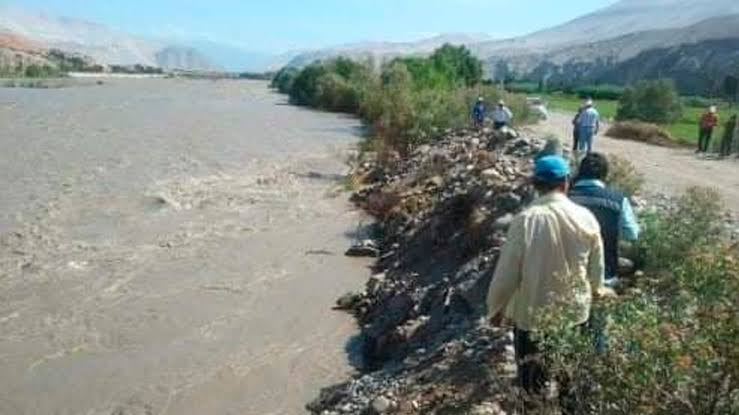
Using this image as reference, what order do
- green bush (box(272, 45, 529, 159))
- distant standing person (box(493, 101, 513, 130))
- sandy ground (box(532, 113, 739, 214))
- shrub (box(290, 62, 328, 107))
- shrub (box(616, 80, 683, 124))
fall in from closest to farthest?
1. sandy ground (box(532, 113, 739, 214))
2. distant standing person (box(493, 101, 513, 130))
3. green bush (box(272, 45, 529, 159))
4. shrub (box(616, 80, 683, 124))
5. shrub (box(290, 62, 328, 107))

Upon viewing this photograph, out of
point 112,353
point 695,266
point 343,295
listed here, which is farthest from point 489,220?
point 695,266

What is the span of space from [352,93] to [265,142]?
89.8 feet

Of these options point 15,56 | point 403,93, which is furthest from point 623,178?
point 15,56

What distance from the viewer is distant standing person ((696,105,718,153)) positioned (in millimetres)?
23609

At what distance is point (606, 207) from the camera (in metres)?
5.41

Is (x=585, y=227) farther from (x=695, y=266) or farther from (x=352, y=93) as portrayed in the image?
(x=352, y=93)

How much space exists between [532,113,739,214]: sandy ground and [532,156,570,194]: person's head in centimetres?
953

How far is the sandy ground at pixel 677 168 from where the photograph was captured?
53.0 ft

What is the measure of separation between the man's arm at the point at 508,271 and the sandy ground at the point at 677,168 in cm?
958

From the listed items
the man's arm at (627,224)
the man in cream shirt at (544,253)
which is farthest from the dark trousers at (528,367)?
the man's arm at (627,224)

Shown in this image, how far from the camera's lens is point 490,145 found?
69.8 ft

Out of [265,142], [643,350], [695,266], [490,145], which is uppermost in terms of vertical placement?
[695,266]

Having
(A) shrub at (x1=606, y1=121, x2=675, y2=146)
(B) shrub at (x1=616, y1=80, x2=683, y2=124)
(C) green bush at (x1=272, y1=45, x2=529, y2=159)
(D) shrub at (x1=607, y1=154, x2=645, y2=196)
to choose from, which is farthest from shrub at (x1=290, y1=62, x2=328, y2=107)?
(D) shrub at (x1=607, y1=154, x2=645, y2=196)

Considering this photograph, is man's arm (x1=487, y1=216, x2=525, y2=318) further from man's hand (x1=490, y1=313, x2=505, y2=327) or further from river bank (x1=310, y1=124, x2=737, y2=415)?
river bank (x1=310, y1=124, x2=737, y2=415)
